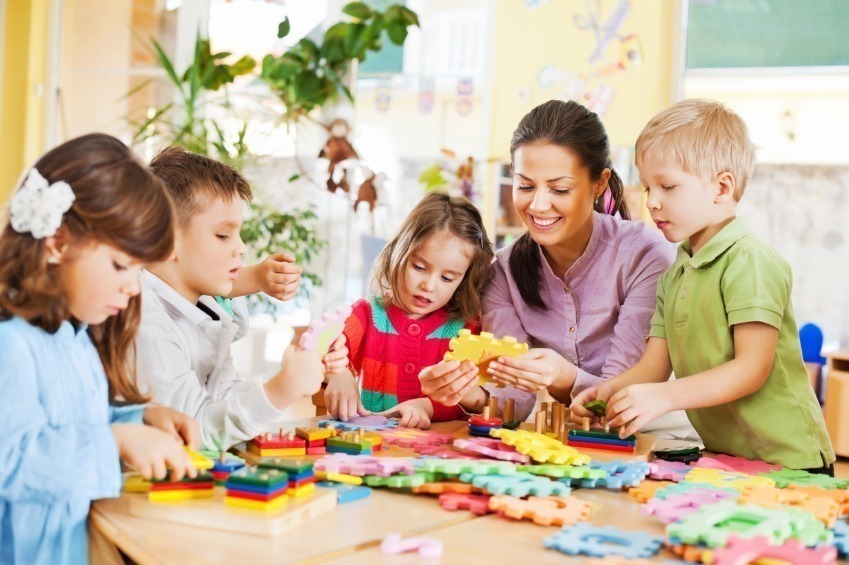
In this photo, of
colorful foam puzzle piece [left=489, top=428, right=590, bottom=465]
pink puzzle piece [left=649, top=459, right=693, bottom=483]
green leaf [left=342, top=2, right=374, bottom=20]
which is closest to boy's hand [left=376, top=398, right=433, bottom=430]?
colorful foam puzzle piece [left=489, top=428, right=590, bottom=465]

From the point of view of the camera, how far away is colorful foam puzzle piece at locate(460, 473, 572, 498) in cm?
131

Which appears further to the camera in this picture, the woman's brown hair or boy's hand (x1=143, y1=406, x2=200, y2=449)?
boy's hand (x1=143, y1=406, x2=200, y2=449)

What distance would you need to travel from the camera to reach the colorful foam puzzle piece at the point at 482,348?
171 cm

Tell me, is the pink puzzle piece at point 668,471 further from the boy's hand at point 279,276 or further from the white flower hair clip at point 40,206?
the white flower hair clip at point 40,206

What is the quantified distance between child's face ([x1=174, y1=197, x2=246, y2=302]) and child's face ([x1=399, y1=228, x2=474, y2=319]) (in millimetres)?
505

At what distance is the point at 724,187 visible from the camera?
1.79 metres

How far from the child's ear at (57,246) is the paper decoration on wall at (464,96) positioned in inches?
178

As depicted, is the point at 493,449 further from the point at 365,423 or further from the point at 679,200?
the point at 679,200

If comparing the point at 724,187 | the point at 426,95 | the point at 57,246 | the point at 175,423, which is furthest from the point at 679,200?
the point at 426,95

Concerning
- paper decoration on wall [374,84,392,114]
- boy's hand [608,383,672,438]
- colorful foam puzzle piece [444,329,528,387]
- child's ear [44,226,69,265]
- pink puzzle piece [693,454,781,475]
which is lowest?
pink puzzle piece [693,454,781,475]

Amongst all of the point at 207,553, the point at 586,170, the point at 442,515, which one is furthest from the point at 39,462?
the point at 586,170

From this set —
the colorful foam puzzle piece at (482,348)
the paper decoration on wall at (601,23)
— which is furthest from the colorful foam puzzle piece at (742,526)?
the paper decoration on wall at (601,23)

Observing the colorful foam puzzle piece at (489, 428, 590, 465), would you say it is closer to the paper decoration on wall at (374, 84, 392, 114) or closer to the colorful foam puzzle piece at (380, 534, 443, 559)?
the colorful foam puzzle piece at (380, 534, 443, 559)

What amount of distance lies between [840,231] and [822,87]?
2.71 ft
